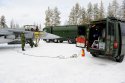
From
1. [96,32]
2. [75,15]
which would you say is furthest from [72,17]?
[96,32]

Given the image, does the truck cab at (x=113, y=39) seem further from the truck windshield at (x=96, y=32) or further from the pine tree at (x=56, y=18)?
the pine tree at (x=56, y=18)

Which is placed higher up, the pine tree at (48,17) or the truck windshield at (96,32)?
the pine tree at (48,17)

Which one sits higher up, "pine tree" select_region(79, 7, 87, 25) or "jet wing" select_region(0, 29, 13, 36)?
"pine tree" select_region(79, 7, 87, 25)

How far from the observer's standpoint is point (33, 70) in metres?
7.90

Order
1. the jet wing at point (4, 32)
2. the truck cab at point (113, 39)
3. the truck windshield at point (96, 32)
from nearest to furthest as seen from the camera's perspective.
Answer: the truck cab at point (113, 39), the truck windshield at point (96, 32), the jet wing at point (4, 32)

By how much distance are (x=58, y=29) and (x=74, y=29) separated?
3334 millimetres

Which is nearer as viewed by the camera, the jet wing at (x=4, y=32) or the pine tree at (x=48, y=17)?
the jet wing at (x=4, y=32)

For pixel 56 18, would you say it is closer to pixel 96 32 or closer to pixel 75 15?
pixel 75 15

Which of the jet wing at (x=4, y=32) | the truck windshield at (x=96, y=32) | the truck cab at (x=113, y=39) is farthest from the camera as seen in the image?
the jet wing at (x=4, y=32)

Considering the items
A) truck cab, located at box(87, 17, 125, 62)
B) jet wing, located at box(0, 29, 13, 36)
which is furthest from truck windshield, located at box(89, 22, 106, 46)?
jet wing, located at box(0, 29, 13, 36)

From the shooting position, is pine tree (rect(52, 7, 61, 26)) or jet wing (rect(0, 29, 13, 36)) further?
pine tree (rect(52, 7, 61, 26))

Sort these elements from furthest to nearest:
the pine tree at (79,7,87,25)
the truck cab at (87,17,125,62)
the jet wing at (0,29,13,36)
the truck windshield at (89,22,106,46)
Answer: the pine tree at (79,7,87,25), the jet wing at (0,29,13,36), the truck windshield at (89,22,106,46), the truck cab at (87,17,125,62)

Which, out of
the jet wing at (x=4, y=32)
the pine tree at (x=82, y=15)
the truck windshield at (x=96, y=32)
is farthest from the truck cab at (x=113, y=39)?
the pine tree at (x=82, y=15)

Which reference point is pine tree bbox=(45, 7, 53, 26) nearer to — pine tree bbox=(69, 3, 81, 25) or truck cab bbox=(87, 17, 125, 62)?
pine tree bbox=(69, 3, 81, 25)
